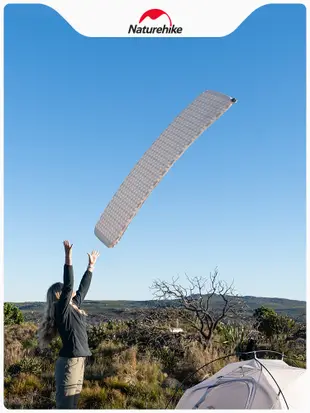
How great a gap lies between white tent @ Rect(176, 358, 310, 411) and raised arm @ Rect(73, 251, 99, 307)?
5.62 feet

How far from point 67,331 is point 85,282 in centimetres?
50

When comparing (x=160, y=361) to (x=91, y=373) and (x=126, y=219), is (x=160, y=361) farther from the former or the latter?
(x=126, y=219)

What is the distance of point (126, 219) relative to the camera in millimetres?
5176

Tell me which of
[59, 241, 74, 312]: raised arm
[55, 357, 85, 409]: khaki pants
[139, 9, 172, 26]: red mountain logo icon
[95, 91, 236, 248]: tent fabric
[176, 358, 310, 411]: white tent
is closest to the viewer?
[59, 241, 74, 312]: raised arm

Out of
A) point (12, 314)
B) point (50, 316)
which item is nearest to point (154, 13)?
point (50, 316)

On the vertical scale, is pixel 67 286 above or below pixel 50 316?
above

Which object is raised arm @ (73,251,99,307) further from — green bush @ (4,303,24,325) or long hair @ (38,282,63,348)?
green bush @ (4,303,24,325)

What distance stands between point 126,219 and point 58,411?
1.84 meters

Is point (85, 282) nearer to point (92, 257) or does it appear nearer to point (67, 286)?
point (92, 257)

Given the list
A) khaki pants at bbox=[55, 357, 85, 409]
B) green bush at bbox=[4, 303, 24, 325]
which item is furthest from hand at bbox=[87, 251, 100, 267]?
green bush at bbox=[4, 303, 24, 325]

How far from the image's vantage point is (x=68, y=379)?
435 centimetres

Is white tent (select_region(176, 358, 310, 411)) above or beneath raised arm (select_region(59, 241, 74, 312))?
beneath

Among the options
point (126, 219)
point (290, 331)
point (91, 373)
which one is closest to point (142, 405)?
point (91, 373)

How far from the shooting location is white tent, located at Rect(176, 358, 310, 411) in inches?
199
